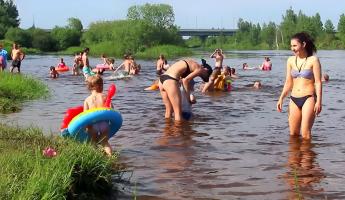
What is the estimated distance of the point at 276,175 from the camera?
6941 mm

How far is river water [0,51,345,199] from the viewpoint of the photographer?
6262 millimetres

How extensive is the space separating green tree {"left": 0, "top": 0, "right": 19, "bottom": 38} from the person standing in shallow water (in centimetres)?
10629

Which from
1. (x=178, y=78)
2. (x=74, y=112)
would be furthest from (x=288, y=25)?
(x=74, y=112)

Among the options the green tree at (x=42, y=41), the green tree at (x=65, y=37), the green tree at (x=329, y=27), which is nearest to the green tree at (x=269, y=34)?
the green tree at (x=329, y=27)

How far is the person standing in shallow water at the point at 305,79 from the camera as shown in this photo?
855 centimetres

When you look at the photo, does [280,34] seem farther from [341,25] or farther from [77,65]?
[77,65]

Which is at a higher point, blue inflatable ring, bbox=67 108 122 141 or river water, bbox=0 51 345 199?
blue inflatable ring, bbox=67 108 122 141

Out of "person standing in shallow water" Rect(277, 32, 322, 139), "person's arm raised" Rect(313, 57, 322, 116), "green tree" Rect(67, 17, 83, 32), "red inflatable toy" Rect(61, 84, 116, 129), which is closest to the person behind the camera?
"red inflatable toy" Rect(61, 84, 116, 129)

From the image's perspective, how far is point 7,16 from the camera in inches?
4786

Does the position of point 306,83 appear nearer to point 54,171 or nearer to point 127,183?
point 127,183

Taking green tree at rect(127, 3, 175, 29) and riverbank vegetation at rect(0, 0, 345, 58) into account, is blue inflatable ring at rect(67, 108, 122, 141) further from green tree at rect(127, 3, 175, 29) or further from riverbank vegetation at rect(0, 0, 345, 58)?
green tree at rect(127, 3, 175, 29)

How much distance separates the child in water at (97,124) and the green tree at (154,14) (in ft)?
297

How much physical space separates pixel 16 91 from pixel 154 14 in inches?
3370

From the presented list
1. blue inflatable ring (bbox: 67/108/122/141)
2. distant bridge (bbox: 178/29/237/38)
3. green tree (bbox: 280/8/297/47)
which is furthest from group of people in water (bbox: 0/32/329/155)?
distant bridge (bbox: 178/29/237/38)
